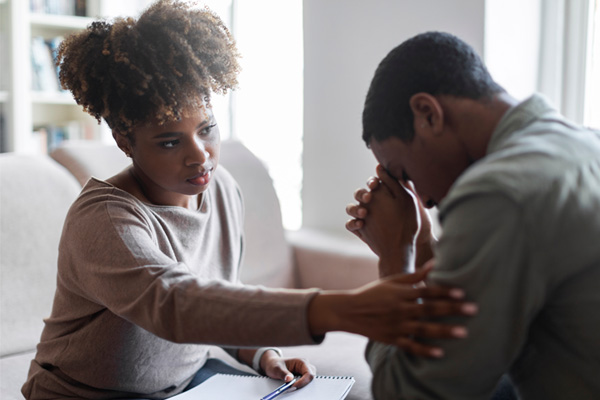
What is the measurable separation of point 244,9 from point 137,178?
96.1 inches

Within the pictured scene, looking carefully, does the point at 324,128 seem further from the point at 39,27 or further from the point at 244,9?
the point at 39,27

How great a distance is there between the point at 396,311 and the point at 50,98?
3.30 m

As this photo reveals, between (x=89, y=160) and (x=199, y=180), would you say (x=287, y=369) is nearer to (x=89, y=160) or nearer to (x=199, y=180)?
(x=199, y=180)

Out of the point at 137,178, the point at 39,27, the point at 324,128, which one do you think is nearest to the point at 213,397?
the point at 137,178

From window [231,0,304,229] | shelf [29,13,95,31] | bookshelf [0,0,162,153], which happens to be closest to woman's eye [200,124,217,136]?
window [231,0,304,229]

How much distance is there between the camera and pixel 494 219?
0.69 meters

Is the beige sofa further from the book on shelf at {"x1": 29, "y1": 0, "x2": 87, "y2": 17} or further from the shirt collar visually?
the book on shelf at {"x1": 29, "y1": 0, "x2": 87, "y2": 17}

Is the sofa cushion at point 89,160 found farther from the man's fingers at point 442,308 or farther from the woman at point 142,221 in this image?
the man's fingers at point 442,308

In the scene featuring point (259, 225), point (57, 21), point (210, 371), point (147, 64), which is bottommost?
point (210, 371)

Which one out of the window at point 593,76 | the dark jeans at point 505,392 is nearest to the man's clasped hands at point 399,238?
the dark jeans at point 505,392

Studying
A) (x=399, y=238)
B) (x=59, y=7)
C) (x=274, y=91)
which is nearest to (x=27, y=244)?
(x=399, y=238)

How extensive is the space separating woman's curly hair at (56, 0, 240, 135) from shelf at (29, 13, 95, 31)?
255 centimetres

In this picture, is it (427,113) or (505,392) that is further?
(505,392)

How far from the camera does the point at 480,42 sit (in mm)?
1986
